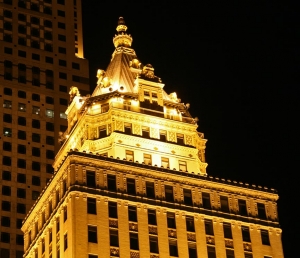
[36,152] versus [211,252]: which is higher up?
[36,152]

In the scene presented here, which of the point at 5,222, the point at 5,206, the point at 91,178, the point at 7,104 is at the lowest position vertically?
the point at 91,178

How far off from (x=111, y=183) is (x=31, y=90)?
59.0 m

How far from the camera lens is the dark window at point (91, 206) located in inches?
4759

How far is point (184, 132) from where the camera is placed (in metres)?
138

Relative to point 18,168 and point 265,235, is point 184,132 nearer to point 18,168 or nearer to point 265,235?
point 265,235

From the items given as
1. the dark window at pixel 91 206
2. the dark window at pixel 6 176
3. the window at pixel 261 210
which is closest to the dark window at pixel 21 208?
the dark window at pixel 6 176

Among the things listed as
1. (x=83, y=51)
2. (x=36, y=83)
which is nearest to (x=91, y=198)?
(x=36, y=83)

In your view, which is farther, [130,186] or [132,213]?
[130,186]

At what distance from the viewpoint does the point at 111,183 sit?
12475cm

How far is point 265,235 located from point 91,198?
22.1 metres

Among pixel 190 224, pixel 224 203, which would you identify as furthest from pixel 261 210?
pixel 190 224

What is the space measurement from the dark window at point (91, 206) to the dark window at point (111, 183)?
120 inches

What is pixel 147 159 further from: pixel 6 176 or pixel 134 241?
pixel 6 176

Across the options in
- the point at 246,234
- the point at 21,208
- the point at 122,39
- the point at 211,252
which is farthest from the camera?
the point at 21,208
